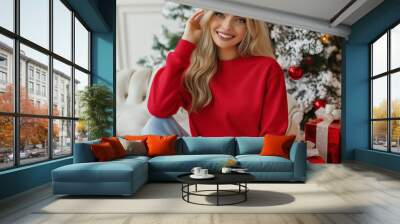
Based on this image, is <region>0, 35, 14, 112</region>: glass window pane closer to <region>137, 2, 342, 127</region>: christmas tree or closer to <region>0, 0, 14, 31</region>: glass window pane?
<region>0, 0, 14, 31</region>: glass window pane

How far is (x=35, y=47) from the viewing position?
5.56m

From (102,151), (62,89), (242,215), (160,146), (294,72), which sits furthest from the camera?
(294,72)

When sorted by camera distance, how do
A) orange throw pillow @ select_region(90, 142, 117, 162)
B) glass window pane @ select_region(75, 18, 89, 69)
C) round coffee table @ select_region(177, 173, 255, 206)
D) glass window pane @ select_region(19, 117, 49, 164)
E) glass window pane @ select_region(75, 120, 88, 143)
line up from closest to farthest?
round coffee table @ select_region(177, 173, 255, 206) → glass window pane @ select_region(19, 117, 49, 164) → orange throw pillow @ select_region(90, 142, 117, 162) → glass window pane @ select_region(75, 120, 88, 143) → glass window pane @ select_region(75, 18, 89, 69)

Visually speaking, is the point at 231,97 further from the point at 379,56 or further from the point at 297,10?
the point at 379,56

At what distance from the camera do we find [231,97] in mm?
7785

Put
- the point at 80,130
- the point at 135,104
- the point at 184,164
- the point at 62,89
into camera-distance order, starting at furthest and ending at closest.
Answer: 1. the point at 135,104
2. the point at 80,130
3. the point at 62,89
4. the point at 184,164

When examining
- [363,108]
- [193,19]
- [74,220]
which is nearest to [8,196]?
[74,220]

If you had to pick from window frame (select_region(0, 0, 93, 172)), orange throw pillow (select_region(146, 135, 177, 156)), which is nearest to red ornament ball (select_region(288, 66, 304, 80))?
orange throw pillow (select_region(146, 135, 177, 156))

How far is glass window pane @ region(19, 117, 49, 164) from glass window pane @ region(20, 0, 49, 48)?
1137 millimetres

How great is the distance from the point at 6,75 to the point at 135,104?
347 cm

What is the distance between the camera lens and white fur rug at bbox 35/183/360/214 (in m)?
4.12

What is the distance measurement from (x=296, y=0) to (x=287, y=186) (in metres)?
3.34

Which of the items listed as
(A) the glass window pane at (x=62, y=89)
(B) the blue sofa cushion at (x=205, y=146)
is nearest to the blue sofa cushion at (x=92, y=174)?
(A) the glass window pane at (x=62, y=89)

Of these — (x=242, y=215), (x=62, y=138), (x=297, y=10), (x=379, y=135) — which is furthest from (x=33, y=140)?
(x=379, y=135)
